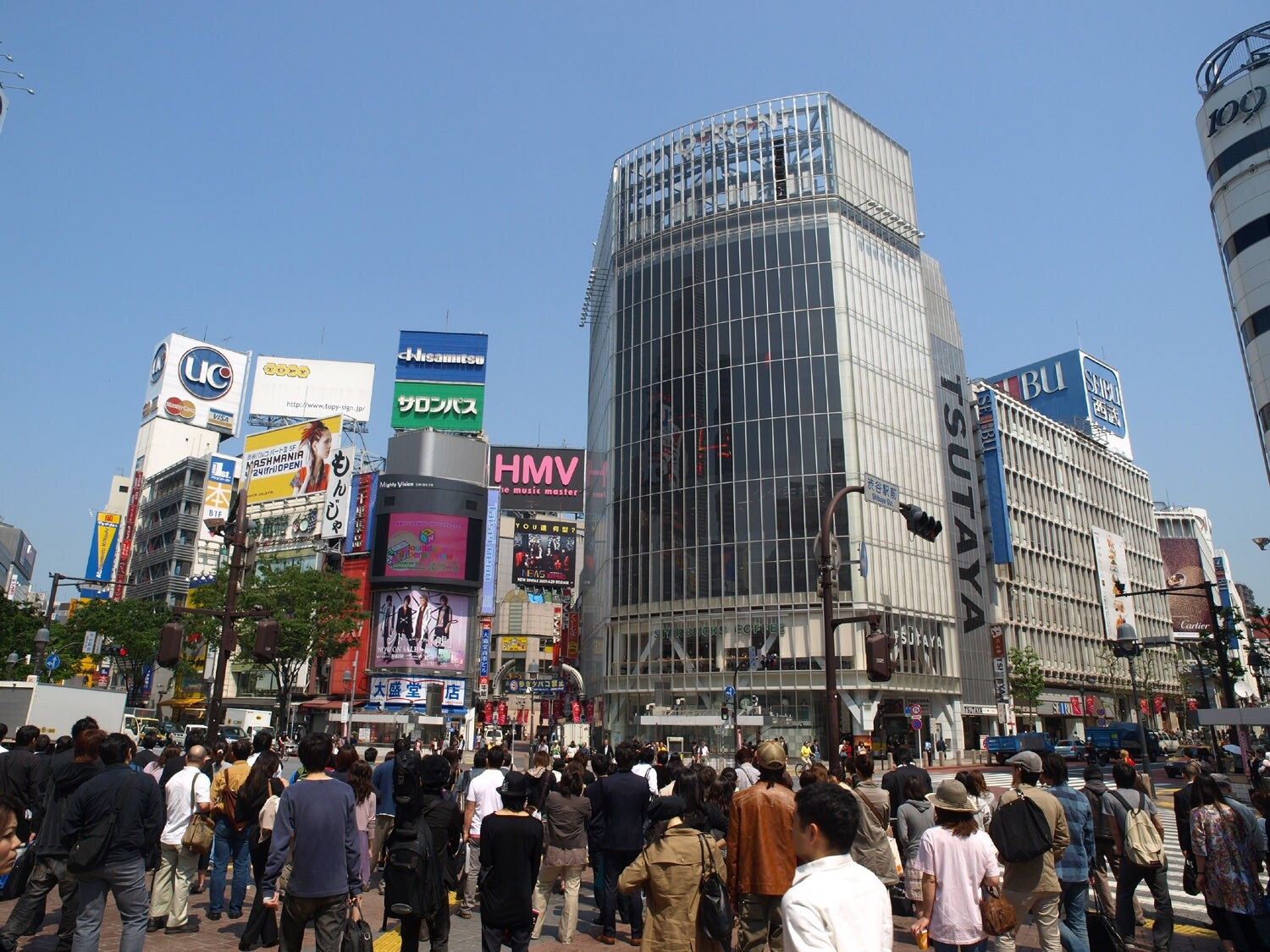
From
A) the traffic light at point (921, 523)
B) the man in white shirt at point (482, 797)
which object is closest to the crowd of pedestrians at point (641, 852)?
the man in white shirt at point (482, 797)

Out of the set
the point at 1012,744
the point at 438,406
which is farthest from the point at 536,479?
the point at 1012,744

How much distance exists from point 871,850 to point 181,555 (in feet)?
299

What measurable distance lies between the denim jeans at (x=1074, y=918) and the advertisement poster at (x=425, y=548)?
67.0 metres

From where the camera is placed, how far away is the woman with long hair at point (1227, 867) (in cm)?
770

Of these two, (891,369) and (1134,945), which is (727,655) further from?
Answer: (1134,945)

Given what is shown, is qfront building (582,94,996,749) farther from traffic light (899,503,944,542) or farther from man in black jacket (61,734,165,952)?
man in black jacket (61,734,165,952)

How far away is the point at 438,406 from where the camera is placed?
284 feet

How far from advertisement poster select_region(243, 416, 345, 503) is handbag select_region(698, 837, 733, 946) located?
7547cm

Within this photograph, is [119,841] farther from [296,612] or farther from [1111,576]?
[1111,576]

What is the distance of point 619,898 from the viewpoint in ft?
33.6

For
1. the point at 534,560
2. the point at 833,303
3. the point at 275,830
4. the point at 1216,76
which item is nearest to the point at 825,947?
the point at 275,830

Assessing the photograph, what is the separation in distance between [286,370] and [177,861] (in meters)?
84.9

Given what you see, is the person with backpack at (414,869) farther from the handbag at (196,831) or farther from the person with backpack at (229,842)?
the person with backpack at (229,842)

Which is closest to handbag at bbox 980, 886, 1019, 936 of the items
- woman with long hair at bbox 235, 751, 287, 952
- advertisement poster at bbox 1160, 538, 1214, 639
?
woman with long hair at bbox 235, 751, 287, 952
